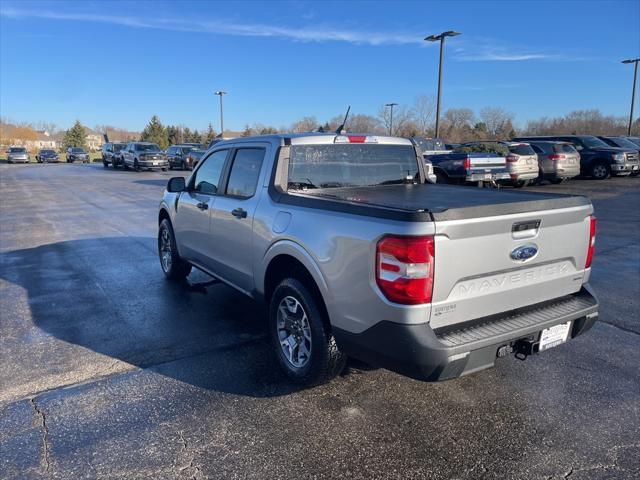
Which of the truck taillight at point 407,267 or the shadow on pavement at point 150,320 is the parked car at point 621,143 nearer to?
the shadow on pavement at point 150,320

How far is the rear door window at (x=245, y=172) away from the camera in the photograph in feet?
14.1

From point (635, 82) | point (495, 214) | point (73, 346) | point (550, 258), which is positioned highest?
point (635, 82)

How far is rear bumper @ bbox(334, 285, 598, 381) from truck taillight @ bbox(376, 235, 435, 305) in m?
0.17

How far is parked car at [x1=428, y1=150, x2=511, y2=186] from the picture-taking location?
1459 cm

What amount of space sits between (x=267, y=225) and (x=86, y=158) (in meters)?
57.7

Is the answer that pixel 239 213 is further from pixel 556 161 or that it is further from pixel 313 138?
pixel 556 161

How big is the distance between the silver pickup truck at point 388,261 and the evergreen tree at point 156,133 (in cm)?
7479

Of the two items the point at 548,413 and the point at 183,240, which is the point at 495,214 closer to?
the point at 548,413

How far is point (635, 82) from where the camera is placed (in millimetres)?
35969

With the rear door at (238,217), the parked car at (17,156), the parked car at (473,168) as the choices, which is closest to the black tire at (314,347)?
the rear door at (238,217)

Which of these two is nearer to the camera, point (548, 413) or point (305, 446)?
point (305, 446)

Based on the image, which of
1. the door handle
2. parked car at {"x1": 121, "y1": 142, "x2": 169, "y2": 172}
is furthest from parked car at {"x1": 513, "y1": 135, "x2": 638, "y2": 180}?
parked car at {"x1": 121, "y1": 142, "x2": 169, "y2": 172}

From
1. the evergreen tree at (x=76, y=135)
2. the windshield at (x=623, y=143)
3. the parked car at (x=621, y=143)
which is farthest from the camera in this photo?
the evergreen tree at (x=76, y=135)

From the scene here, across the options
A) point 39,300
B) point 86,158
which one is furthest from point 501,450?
point 86,158
